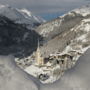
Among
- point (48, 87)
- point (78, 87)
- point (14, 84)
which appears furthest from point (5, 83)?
point (78, 87)

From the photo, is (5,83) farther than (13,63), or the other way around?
(13,63)

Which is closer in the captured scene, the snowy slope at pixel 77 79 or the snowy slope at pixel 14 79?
the snowy slope at pixel 77 79

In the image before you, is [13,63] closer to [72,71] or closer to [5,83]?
[5,83]

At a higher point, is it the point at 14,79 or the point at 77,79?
the point at 77,79

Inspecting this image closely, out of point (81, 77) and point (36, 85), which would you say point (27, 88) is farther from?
point (81, 77)

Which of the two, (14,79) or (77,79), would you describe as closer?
(77,79)

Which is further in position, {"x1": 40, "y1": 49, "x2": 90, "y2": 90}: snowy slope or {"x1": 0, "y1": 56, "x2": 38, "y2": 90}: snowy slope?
{"x1": 0, "y1": 56, "x2": 38, "y2": 90}: snowy slope

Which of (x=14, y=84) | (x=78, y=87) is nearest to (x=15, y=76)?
(x=14, y=84)
